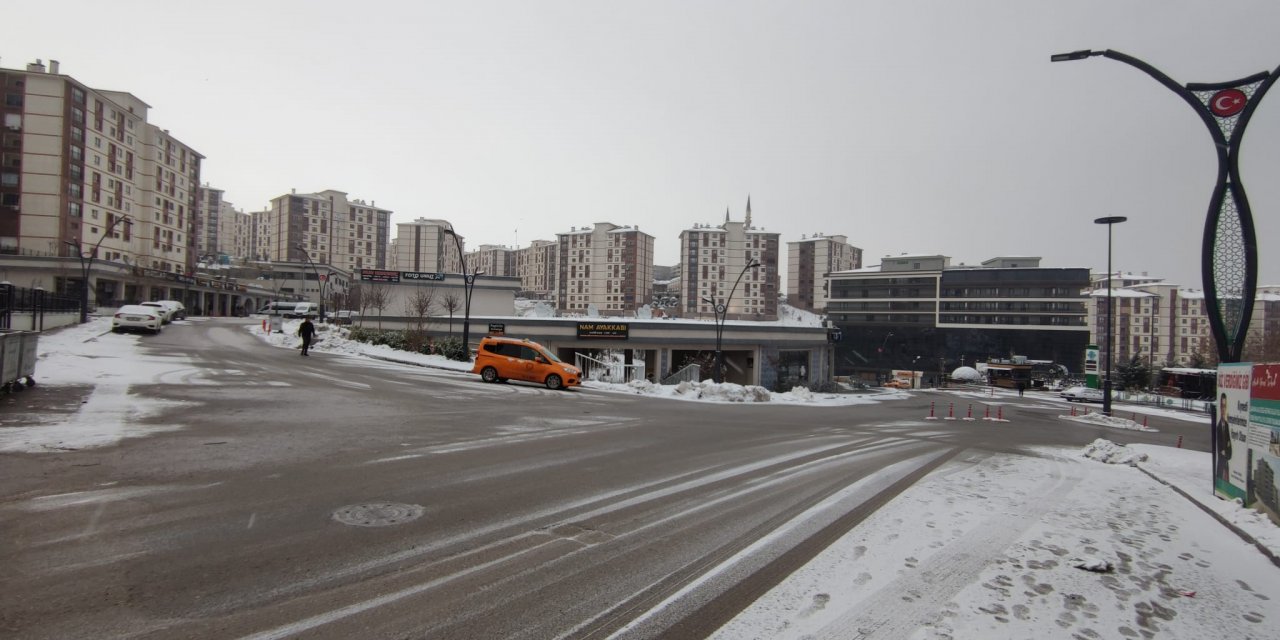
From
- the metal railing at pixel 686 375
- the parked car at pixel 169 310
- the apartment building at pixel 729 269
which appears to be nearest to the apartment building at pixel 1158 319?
the apartment building at pixel 729 269

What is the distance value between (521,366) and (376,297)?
31.0 meters

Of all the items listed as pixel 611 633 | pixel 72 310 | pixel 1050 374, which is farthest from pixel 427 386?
pixel 1050 374

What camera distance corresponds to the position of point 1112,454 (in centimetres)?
1188

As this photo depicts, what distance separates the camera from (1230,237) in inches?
357

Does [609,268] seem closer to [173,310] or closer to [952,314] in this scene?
A: [952,314]

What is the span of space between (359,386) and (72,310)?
30164mm

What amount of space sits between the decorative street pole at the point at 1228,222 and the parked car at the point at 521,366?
17.8 metres

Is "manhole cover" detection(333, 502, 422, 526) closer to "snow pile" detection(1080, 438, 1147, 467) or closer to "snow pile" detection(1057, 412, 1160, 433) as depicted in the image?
"snow pile" detection(1080, 438, 1147, 467)

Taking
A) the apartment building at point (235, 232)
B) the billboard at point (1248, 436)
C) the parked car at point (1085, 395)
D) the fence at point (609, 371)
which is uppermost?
the apartment building at point (235, 232)

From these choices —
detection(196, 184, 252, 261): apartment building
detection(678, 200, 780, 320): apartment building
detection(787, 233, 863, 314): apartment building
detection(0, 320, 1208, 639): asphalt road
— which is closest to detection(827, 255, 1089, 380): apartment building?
detection(678, 200, 780, 320): apartment building

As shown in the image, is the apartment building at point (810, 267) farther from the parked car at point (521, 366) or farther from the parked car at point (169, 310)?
the parked car at point (521, 366)

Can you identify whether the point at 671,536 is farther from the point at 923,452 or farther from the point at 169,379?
the point at 169,379

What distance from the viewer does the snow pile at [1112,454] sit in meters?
11.5

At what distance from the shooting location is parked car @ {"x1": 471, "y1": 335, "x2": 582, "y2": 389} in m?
22.6
